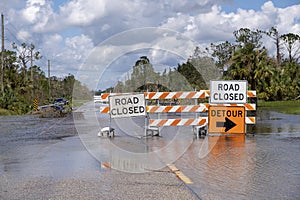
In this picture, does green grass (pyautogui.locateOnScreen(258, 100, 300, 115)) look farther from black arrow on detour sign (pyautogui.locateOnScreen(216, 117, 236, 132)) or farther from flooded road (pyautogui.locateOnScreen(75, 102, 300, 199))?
flooded road (pyautogui.locateOnScreen(75, 102, 300, 199))

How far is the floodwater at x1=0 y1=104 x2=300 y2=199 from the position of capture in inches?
318

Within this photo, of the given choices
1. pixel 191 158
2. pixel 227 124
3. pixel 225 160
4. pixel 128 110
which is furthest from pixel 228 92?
pixel 225 160

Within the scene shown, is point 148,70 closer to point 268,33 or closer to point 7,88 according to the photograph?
point 7,88

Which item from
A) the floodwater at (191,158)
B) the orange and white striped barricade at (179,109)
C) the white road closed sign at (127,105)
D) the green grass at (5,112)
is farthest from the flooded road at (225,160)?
the green grass at (5,112)

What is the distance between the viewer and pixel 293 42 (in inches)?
3504

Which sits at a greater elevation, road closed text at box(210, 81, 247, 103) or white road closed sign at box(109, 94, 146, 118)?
road closed text at box(210, 81, 247, 103)

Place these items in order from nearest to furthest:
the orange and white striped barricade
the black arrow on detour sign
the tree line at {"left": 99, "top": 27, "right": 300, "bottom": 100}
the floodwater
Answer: the floodwater, the black arrow on detour sign, the orange and white striped barricade, the tree line at {"left": 99, "top": 27, "right": 300, "bottom": 100}

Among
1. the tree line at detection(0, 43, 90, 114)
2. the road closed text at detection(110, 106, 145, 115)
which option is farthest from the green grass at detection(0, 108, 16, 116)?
the road closed text at detection(110, 106, 145, 115)

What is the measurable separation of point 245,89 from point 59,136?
266 inches

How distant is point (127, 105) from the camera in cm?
1625

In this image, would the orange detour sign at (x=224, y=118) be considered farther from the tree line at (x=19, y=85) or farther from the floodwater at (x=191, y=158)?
the tree line at (x=19, y=85)

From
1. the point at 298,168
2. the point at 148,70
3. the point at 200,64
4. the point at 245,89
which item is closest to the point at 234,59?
the point at 200,64

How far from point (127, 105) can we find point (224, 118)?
126 inches

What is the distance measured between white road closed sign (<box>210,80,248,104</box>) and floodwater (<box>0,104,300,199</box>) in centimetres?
117
